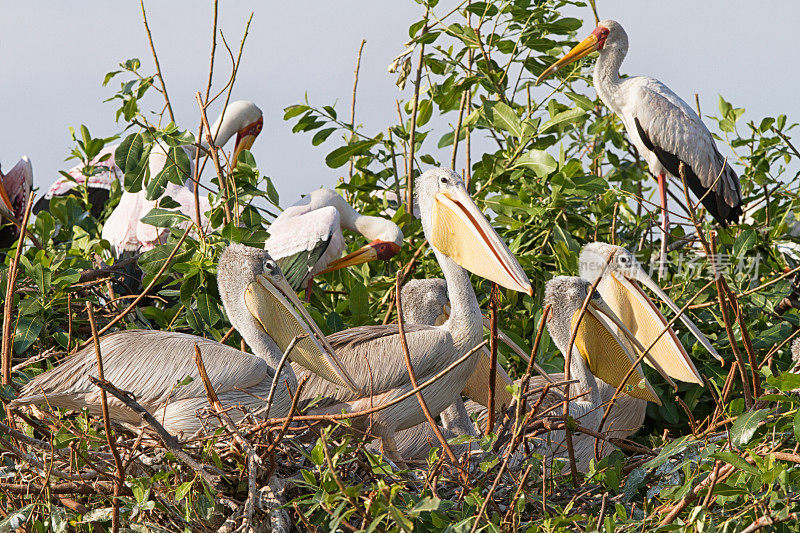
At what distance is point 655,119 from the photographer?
565cm

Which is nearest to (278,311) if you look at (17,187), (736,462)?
(736,462)

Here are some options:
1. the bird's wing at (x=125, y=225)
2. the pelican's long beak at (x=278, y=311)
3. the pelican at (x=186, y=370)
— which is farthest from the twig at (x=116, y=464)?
the bird's wing at (x=125, y=225)

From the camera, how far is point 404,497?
209 cm

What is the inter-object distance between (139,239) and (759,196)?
3.28 metres

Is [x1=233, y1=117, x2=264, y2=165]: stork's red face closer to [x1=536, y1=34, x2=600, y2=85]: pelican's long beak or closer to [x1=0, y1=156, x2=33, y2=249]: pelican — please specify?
[x1=0, y1=156, x2=33, y2=249]: pelican

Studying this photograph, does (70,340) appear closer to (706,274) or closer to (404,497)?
(404,497)

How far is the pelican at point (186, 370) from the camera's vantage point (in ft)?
10.1

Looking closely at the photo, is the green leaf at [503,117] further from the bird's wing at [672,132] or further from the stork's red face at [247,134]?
the stork's red face at [247,134]

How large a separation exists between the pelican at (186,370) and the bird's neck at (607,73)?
2.94 meters

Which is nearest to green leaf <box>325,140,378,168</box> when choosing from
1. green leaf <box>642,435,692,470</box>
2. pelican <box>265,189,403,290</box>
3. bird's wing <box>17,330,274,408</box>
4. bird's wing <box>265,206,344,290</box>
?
pelican <box>265,189,403,290</box>

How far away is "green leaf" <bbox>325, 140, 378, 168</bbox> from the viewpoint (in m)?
4.69

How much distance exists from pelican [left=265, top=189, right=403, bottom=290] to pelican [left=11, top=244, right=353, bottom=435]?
1.38 metres

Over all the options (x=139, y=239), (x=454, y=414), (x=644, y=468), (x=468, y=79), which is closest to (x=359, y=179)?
(x=468, y=79)

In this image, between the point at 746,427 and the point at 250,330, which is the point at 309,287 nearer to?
the point at 250,330
